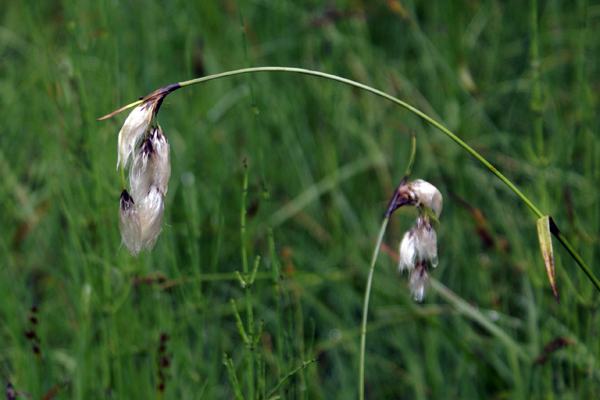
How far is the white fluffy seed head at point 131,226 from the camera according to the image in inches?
22.8

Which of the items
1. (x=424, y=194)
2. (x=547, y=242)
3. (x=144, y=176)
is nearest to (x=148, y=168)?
(x=144, y=176)

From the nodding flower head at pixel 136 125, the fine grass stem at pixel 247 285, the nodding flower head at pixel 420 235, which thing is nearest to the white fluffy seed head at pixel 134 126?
the nodding flower head at pixel 136 125

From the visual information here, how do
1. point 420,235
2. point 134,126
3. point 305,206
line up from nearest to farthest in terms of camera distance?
1. point 134,126
2. point 420,235
3. point 305,206

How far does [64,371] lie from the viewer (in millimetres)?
1304

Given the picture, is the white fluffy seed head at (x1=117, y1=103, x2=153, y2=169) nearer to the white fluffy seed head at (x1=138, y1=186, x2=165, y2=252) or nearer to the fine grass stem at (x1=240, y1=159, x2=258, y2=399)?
the white fluffy seed head at (x1=138, y1=186, x2=165, y2=252)

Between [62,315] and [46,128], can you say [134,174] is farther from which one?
[46,128]

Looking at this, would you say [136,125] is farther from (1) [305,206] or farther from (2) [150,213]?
(1) [305,206]

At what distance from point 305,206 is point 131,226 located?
112 cm

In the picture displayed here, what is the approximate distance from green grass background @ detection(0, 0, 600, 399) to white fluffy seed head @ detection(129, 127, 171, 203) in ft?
0.81

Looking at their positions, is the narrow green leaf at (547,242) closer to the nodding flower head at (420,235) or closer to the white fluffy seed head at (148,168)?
the nodding flower head at (420,235)

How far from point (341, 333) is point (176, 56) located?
1725 millimetres

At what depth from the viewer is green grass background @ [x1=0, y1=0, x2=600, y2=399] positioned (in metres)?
1.09

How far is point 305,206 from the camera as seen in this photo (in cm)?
168

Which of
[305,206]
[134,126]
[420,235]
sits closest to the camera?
[134,126]
